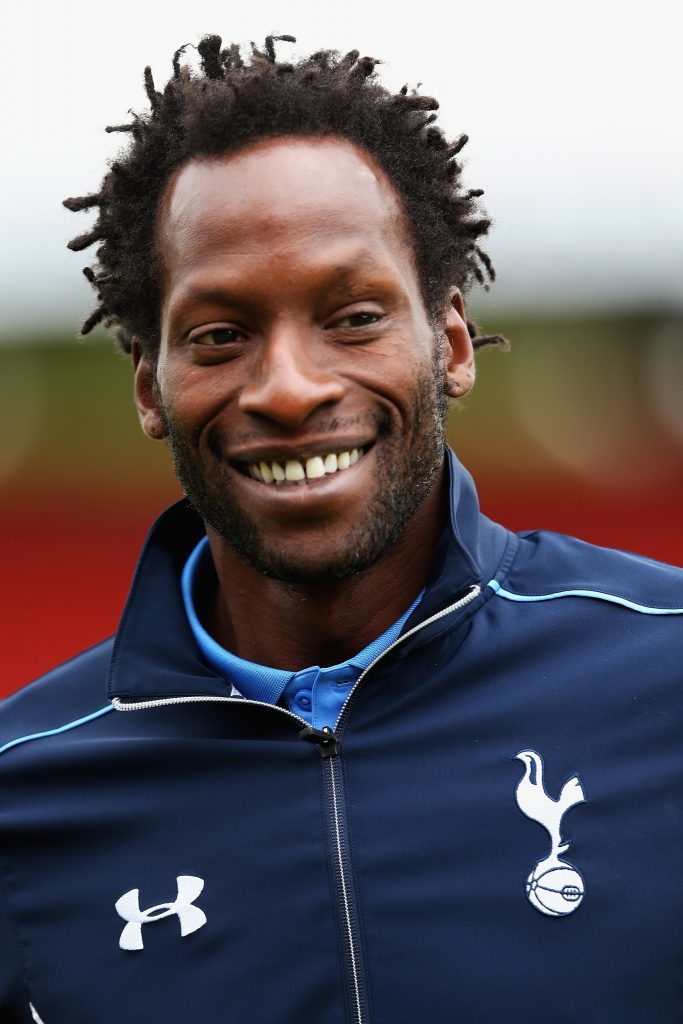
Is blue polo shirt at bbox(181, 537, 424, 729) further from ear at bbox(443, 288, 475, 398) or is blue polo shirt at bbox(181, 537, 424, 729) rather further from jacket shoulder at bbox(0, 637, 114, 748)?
ear at bbox(443, 288, 475, 398)

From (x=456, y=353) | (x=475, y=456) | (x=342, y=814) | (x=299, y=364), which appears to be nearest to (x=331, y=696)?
(x=342, y=814)

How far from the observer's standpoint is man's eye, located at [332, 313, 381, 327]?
8.39ft

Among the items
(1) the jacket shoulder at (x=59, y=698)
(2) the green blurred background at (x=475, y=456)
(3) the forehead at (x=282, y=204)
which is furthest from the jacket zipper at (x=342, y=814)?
(2) the green blurred background at (x=475, y=456)

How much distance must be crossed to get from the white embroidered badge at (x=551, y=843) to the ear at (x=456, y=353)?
2.64ft

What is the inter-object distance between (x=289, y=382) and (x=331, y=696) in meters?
0.61

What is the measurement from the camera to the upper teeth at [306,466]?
2.53 meters

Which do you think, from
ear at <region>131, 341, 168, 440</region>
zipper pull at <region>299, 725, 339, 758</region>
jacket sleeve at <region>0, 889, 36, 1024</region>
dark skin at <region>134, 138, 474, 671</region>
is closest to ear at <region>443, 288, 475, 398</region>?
dark skin at <region>134, 138, 474, 671</region>

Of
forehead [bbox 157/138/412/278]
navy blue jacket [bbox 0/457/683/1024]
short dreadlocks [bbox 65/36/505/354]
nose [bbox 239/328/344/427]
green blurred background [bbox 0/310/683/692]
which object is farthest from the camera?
green blurred background [bbox 0/310/683/692]

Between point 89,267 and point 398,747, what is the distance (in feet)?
4.64

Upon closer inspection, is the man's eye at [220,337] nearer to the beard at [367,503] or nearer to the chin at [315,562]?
the beard at [367,503]

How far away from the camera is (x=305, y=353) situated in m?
2.51

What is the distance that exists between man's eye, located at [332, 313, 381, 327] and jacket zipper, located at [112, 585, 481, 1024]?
0.52 metres

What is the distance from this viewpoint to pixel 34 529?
28.6ft

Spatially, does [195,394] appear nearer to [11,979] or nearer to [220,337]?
[220,337]
